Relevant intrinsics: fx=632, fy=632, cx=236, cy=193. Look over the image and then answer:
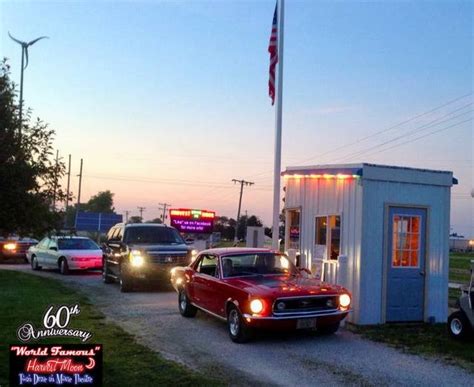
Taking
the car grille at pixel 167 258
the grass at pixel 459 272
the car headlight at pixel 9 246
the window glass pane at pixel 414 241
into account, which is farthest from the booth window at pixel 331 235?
the car headlight at pixel 9 246

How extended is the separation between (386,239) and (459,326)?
238 centimetres

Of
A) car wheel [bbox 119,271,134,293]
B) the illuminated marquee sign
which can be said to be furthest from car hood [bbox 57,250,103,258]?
the illuminated marquee sign

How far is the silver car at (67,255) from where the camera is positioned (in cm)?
2400

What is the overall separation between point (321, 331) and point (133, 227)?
911cm

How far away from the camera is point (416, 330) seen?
11625mm

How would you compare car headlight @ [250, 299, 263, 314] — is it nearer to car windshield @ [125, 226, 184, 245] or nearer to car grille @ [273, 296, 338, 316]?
car grille @ [273, 296, 338, 316]

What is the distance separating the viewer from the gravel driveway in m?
8.01

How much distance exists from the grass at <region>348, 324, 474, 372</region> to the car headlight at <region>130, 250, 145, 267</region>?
23.6ft

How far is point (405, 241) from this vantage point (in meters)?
12.6

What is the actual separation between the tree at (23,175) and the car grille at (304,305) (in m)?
6.38

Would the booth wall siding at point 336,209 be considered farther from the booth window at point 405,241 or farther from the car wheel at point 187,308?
the car wheel at point 187,308

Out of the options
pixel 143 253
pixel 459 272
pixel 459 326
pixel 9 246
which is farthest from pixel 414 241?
pixel 459 272

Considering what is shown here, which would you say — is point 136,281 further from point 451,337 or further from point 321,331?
point 451,337

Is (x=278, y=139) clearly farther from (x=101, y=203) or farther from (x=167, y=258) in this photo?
(x=101, y=203)
